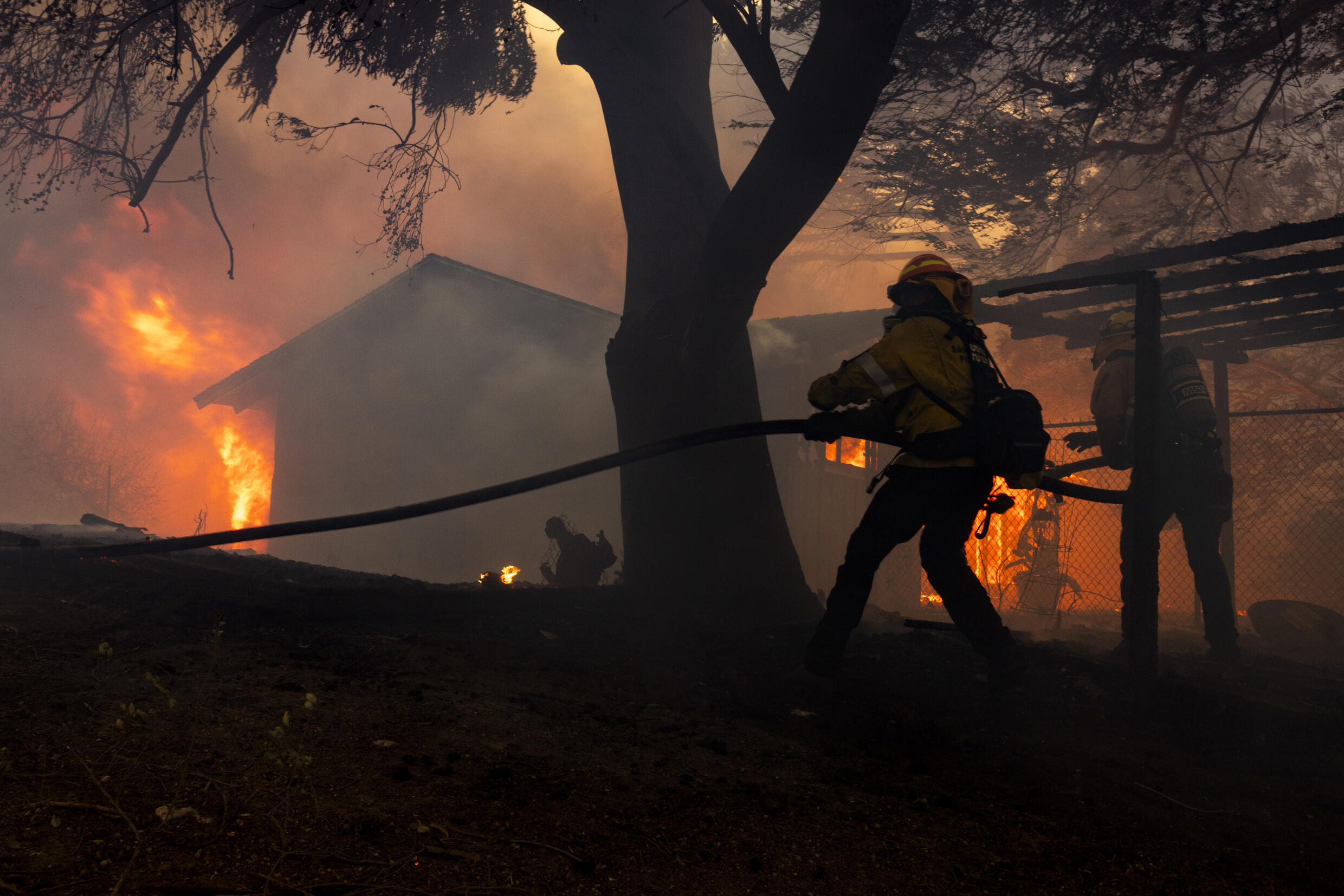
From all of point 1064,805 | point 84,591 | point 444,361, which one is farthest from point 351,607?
point 444,361

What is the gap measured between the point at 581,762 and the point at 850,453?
38.0ft

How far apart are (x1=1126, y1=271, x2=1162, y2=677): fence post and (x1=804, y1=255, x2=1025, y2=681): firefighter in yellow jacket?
71cm

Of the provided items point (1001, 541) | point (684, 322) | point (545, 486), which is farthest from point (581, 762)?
point (1001, 541)

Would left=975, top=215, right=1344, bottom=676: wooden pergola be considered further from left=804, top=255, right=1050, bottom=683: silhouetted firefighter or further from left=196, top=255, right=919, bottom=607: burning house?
left=196, top=255, right=919, bottom=607: burning house

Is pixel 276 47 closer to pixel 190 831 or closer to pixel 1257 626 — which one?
pixel 190 831

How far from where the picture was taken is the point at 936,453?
3.23 metres

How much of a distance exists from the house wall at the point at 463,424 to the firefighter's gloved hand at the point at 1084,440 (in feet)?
30.1

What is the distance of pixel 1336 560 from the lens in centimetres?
1268

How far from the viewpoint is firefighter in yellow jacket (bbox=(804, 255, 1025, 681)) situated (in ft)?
10.8

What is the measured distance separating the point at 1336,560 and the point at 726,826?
51.1ft

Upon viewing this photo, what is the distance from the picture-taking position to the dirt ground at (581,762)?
1.62 metres

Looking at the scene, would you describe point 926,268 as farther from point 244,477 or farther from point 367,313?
point 244,477

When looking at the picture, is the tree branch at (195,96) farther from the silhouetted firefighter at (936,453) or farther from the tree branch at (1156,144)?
the tree branch at (1156,144)

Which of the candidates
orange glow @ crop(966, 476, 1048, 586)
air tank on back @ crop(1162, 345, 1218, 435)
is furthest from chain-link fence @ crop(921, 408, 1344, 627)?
air tank on back @ crop(1162, 345, 1218, 435)
